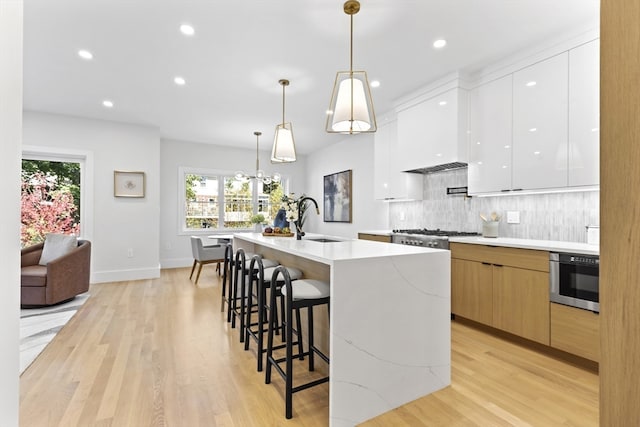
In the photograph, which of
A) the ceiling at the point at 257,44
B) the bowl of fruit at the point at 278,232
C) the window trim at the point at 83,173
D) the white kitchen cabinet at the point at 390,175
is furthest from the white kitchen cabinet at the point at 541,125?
the window trim at the point at 83,173

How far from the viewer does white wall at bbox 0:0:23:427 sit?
80cm

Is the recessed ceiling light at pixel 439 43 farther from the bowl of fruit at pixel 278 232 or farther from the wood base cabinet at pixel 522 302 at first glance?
the bowl of fruit at pixel 278 232

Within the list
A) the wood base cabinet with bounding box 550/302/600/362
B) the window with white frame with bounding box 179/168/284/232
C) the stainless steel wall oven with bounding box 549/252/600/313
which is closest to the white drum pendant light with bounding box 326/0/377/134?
the stainless steel wall oven with bounding box 549/252/600/313

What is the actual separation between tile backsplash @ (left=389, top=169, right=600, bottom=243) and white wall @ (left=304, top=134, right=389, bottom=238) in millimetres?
650

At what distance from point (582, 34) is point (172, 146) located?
6450 millimetres

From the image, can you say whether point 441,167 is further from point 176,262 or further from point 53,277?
point 176,262

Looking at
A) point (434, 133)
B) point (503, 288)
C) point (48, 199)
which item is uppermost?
point (434, 133)

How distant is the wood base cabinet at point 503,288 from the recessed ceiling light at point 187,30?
312cm

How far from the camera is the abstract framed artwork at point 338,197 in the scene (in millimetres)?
5988

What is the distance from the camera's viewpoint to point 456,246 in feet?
10.3

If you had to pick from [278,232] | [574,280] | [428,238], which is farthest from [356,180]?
[574,280]

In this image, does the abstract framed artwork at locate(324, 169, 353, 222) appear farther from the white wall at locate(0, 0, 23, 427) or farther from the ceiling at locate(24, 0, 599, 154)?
the white wall at locate(0, 0, 23, 427)

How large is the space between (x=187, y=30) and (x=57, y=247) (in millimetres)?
3377

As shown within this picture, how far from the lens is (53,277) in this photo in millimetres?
3660
